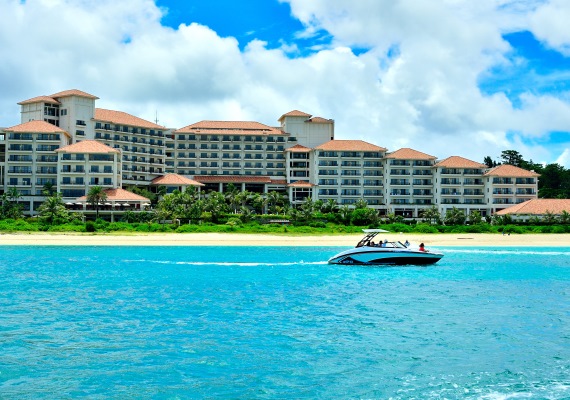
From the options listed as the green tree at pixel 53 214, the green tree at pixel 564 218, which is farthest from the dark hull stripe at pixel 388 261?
the green tree at pixel 564 218

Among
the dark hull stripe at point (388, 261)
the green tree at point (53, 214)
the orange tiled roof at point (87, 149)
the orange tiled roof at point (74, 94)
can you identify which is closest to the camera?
the dark hull stripe at point (388, 261)

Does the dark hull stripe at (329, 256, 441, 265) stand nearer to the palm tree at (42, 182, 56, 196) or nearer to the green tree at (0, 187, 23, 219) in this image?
the green tree at (0, 187, 23, 219)

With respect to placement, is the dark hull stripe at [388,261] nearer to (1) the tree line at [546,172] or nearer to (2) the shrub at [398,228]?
(2) the shrub at [398,228]

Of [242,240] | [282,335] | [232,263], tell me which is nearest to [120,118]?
[242,240]

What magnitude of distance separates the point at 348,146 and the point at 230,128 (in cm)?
2900

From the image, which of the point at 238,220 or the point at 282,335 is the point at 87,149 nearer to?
the point at 238,220

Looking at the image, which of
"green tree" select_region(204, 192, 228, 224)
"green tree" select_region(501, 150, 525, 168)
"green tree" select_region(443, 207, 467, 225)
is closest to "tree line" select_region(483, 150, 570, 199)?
"green tree" select_region(501, 150, 525, 168)

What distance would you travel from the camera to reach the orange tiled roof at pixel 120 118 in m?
116

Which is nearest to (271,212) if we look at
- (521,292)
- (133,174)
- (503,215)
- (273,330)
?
(133,174)

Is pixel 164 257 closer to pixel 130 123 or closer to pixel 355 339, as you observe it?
pixel 355 339

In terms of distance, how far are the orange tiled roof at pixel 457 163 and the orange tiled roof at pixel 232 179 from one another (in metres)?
38.4

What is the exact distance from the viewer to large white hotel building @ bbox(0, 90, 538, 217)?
341 ft

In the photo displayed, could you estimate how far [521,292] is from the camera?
3156 centimetres

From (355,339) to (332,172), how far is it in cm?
10271
